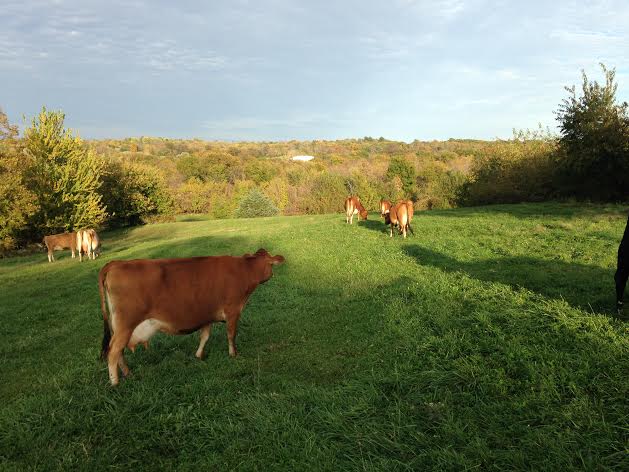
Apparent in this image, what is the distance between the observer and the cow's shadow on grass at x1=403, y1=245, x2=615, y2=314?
23.8ft

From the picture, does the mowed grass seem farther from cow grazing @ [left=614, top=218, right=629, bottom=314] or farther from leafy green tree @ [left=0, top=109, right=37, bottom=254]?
leafy green tree @ [left=0, top=109, right=37, bottom=254]

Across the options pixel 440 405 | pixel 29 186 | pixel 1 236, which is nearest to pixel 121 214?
pixel 29 186

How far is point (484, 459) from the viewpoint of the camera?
3473mm

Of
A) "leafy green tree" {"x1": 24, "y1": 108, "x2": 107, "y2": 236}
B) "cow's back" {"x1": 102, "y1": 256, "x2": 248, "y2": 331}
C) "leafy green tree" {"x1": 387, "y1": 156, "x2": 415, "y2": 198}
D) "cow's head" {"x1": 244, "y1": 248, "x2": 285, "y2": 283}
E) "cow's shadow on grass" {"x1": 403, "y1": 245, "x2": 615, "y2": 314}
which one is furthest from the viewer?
"leafy green tree" {"x1": 387, "y1": 156, "x2": 415, "y2": 198}

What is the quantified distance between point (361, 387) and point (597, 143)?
92.2ft

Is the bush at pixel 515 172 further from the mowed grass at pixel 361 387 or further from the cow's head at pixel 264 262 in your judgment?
the cow's head at pixel 264 262

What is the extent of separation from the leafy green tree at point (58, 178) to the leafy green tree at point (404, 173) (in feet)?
171

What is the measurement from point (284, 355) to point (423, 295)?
3.36m

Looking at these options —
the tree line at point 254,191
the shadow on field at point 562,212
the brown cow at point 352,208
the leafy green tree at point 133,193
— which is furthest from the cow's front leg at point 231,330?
the leafy green tree at point 133,193

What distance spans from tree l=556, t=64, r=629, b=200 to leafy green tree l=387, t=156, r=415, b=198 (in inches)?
1812

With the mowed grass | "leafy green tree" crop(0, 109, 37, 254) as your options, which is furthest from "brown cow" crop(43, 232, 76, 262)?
the mowed grass

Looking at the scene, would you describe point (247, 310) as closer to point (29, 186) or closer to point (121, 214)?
point (29, 186)

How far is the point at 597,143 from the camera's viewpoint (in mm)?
25406

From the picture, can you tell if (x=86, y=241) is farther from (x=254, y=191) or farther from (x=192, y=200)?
(x=192, y=200)
